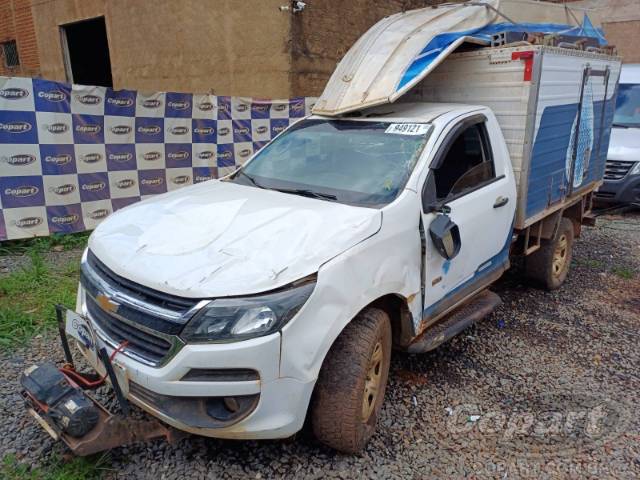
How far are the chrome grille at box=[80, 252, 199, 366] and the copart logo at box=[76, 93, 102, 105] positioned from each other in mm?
4404

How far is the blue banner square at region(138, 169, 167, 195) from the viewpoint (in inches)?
267

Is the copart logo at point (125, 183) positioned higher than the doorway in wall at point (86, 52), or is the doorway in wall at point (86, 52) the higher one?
the doorway in wall at point (86, 52)

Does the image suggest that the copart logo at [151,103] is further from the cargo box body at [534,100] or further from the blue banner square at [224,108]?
the cargo box body at [534,100]

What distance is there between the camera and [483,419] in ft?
10.1

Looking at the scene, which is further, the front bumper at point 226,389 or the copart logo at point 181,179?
the copart logo at point 181,179

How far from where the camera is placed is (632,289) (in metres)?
5.25

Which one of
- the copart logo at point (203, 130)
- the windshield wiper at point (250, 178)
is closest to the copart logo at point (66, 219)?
the copart logo at point (203, 130)

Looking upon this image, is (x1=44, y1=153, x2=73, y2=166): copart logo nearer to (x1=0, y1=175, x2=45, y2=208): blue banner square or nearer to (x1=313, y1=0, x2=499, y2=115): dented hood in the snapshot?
(x1=0, y1=175, x2=45, y2=208): blue banner square

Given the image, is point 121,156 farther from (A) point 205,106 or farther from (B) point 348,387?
(B) point 348,387

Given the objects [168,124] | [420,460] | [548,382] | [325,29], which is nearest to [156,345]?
[420,460]

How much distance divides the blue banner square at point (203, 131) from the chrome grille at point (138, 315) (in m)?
5.09

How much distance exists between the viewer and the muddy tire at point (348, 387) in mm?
2469

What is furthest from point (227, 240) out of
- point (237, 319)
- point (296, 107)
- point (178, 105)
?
point (296, 107)

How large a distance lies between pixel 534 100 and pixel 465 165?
3.09ft
